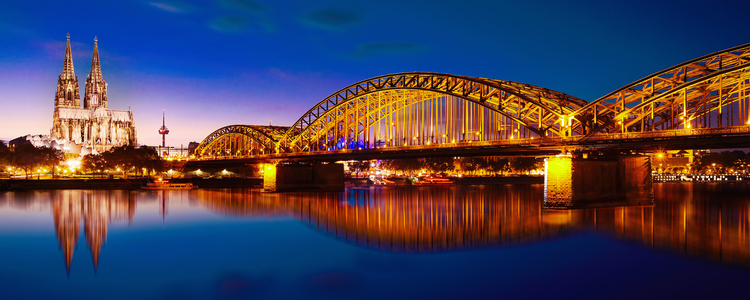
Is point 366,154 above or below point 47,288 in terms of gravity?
above

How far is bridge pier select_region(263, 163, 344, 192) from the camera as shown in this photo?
272ft

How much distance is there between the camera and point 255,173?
14538cm

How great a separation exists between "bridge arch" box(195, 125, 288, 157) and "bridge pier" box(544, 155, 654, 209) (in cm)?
6716

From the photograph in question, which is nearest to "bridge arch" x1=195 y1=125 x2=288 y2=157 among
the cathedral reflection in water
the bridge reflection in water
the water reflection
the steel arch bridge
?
the steel arch bridge

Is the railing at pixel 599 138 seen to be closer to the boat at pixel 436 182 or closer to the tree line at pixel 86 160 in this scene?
the boat at pixel 436 182

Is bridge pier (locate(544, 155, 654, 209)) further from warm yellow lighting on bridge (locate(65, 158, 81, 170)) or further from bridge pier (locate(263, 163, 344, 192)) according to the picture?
warm yellow lighting on bridge (locate(65, 158, 81, 170))

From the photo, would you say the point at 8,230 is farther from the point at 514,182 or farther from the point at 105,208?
the point at 514,182

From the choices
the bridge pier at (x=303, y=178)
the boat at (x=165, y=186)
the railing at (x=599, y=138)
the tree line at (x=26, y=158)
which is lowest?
the boat at (x=165, y=186)

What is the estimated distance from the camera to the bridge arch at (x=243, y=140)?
111556 mm

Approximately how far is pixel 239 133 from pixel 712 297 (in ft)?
358

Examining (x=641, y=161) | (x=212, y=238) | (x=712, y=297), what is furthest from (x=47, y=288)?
(x=641, y=161)

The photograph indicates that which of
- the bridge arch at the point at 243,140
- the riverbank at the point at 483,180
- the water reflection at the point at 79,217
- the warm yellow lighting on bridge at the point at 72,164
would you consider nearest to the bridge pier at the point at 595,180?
the water reflection at the point at 79,217

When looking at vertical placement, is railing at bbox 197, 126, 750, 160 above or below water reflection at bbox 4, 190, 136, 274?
above

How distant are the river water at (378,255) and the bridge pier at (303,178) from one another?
34.2m
